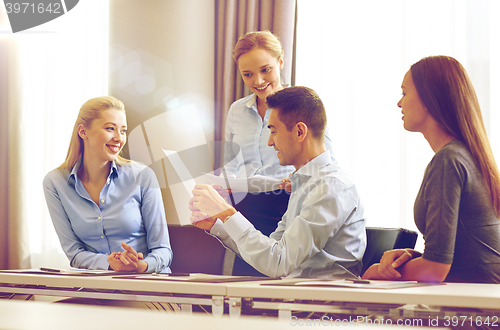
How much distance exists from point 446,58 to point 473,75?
160 cm

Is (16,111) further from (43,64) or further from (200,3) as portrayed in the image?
(200,3)

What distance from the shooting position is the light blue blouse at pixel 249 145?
6.26ft

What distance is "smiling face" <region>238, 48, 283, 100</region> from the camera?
6.12ft

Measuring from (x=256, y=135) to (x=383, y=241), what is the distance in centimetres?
87

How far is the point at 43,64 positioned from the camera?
10.2ft

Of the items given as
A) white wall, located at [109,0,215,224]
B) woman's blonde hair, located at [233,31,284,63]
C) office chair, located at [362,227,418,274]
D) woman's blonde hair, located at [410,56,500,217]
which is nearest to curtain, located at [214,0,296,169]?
white wall, located at [109,0,215,224]

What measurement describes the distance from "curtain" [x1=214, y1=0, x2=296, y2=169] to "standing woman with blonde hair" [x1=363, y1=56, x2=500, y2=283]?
1.61m

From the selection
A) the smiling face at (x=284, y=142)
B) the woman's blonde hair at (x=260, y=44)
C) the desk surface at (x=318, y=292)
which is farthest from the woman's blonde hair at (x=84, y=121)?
the desk surface at (x=318, y=292)

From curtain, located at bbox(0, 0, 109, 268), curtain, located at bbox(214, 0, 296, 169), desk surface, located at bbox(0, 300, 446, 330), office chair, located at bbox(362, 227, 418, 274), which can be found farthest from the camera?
curtain, located at bbox(0, 0, 109, 268)

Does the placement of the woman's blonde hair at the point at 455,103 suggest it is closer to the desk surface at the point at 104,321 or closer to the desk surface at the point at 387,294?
the desk surface at the point at 387,294

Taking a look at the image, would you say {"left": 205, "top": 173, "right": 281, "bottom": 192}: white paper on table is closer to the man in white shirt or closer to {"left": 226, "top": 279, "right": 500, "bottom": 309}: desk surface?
the man in white shirt

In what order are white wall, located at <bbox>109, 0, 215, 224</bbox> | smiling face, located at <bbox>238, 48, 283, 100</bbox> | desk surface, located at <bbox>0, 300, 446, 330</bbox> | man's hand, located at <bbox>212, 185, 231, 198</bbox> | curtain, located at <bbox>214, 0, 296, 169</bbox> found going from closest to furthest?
1. desk surface, located at <bbox>0, 300, 446, 330</bbox>
2. man's hand, located at <bbox>212, 185, 231, 198</bbox>
3. smiling face, located at <bbox>238, 48, 283, 100</bbox>
4. curtain, located at <bbox>214, 0, 296, 169</bbox>
5. white wall, located at <bbox>109, 0, 215, 224</bbox>

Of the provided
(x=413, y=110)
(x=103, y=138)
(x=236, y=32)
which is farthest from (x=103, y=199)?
(x=236, y=32)

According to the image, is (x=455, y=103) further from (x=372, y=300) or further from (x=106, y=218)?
(x=106, y=218)
